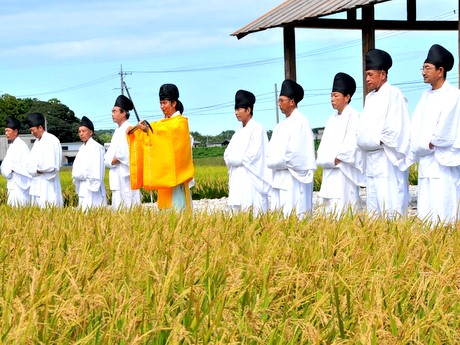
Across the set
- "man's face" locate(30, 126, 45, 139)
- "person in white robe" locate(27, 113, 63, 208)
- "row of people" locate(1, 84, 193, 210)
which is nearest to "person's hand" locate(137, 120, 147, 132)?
"row of people" locate(1, 84, 193, 210)

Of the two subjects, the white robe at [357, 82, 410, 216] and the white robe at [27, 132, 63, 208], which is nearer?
the white robe at [357, 82, 410, 216]

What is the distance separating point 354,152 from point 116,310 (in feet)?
21.3

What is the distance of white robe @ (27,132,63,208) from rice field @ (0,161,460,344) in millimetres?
7130

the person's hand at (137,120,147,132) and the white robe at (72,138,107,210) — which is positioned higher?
the person's hand at (137,120,147,132)

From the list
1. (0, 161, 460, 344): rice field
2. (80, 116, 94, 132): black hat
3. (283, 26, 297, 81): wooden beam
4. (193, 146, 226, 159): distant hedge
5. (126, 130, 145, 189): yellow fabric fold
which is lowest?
(193, 146, 226, 159): distant hedge

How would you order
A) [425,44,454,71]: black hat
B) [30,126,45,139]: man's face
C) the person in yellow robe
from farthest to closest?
[30,126,45,139]: man's face → the person in yellow robe → [425,44,454,71]: black hat

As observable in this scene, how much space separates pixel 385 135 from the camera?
8102 millimetres

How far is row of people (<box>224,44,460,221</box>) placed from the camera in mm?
7625

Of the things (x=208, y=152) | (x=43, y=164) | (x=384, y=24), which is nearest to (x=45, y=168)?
(x=43, y=164)

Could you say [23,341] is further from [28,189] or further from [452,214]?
[28,189]

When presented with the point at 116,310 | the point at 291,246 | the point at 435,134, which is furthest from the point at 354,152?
the point at 116,310

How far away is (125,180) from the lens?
1141 centimetres

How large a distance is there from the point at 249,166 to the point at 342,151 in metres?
1.59

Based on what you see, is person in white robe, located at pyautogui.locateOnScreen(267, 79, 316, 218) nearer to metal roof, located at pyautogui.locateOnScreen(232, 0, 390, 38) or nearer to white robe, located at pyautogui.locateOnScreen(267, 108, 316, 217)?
white robe, located at pyautogui.locateOnScreen(267, 108, 316, 217)
